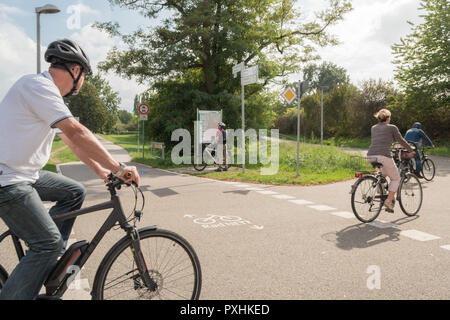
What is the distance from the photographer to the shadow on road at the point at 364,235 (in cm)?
481

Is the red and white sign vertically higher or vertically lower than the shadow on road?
higher

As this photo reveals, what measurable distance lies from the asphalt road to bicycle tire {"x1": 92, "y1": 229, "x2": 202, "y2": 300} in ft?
1.83

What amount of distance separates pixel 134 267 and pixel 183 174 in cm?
1074

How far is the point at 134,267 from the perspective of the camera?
2568 mm

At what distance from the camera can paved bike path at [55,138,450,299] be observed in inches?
134

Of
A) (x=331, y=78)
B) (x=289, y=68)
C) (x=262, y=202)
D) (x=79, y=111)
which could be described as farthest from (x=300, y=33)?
(x=331, y=78)

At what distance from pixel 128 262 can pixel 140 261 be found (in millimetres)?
82

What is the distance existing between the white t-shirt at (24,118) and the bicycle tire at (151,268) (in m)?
0.76

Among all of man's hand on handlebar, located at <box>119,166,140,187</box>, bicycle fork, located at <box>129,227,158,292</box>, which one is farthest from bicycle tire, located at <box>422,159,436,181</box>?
man's hand on handlebar, located at <box>119,166,140,187</box>

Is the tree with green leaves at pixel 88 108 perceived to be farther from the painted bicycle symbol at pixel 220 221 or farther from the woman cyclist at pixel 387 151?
the woman cyclist at pixel 387 151

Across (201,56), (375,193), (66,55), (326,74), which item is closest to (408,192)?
(375,193)

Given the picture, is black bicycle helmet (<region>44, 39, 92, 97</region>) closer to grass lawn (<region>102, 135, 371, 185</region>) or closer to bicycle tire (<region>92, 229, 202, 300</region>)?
bicycle tire (<region>92, 229, 202, 300</region>)

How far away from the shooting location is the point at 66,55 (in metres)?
2.35

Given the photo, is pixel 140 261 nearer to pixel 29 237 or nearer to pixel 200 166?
pixel 29 237
